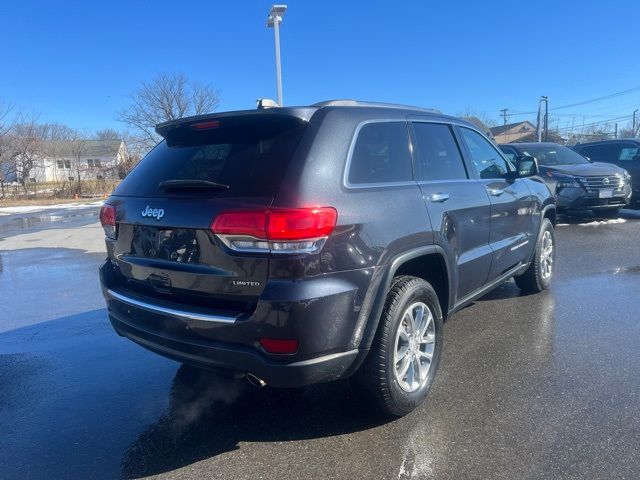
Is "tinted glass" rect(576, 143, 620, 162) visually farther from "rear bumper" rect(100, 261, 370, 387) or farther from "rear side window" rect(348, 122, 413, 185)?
"rear bumper" rect(100, 261, 370, 387)

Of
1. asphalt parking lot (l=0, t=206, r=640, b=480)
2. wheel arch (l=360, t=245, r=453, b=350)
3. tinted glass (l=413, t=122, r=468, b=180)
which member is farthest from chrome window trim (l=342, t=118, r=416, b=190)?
asphalt parking lot (l=0, t=206, r=640, b=480)

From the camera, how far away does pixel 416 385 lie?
3014mm

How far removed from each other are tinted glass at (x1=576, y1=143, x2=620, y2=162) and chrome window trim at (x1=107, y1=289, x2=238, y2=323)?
13.1 metres

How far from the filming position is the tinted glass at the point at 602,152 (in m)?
12.5

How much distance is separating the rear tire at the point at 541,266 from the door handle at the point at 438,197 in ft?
7.63

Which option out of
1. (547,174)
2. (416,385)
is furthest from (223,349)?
(547,174)

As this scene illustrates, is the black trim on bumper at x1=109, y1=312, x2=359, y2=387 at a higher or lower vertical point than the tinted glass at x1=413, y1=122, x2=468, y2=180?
lower

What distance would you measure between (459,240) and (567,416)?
1.30 meters

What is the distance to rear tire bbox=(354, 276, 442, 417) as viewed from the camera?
269 cm

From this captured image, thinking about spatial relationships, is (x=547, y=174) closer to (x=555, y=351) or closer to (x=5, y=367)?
(x=555, y=351)

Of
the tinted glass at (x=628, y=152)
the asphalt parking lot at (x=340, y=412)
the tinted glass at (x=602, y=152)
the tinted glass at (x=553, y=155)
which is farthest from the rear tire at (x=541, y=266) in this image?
the tinted glass at (x=602, y=152)

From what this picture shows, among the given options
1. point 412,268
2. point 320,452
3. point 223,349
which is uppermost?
point 412,268

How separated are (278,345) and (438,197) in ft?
5.11

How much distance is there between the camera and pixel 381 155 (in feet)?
9.66
